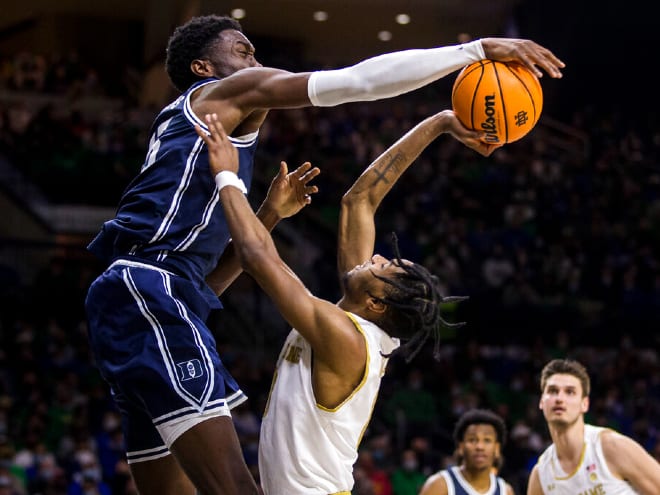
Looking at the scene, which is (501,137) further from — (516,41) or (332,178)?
(332,178)

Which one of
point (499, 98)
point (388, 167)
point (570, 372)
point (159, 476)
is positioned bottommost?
point (570, 372)

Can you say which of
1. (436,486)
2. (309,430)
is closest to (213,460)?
(309,430)

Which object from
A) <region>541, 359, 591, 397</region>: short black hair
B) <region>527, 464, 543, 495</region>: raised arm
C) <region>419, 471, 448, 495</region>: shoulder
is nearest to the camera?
<region>541, 359, 591, 397</region>: short black hair

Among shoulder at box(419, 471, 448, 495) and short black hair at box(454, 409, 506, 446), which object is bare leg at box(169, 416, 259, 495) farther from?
short black hair at box(454, 409, 506, 446)

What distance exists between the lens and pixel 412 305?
10.8 feet

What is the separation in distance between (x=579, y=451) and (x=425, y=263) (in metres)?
7.47

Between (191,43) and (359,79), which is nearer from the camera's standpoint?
(359,79)

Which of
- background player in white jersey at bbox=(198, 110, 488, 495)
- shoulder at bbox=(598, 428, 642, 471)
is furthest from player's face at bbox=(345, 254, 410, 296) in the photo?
shoulder at bbox=(598, 428, 642, 471)

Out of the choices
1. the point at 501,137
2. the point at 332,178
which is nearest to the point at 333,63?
the point at 332,178

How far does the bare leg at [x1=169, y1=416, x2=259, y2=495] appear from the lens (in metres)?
3.18

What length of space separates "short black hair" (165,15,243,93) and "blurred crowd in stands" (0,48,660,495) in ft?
17.0

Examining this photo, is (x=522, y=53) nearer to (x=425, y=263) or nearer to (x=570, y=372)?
(x=570, y=372)

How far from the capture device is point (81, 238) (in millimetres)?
14227

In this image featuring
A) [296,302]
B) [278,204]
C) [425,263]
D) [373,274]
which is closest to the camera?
[296,302]
